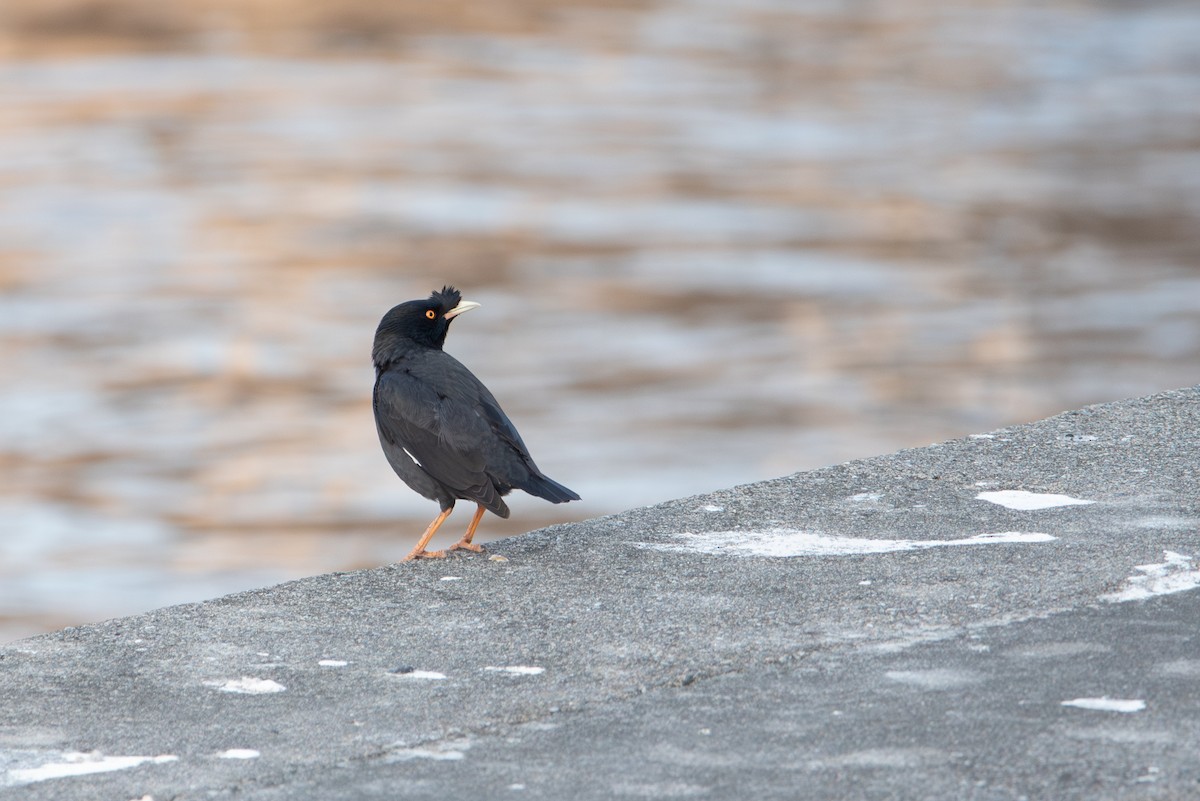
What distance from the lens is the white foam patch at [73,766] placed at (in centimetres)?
358

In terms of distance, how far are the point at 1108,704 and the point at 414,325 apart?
2.63 meters

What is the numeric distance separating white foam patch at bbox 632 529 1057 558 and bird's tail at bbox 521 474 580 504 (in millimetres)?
252

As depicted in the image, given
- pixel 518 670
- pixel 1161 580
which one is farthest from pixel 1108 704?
pixel 518 670

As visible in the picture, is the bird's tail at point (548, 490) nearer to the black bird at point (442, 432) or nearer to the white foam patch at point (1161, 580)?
the black bird at point (442, 432)

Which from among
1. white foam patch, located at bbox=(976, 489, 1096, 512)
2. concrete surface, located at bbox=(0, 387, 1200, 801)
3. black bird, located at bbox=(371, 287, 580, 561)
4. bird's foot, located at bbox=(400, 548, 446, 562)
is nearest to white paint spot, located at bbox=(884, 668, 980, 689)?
concrete surface, located at bbox=(0, 387, 1200, 801)

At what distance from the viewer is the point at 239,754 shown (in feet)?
11.9

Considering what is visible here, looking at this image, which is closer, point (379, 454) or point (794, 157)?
point (379, 454)

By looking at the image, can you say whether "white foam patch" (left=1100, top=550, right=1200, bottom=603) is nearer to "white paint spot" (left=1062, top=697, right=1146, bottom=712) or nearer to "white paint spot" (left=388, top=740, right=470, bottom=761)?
"white paint spot" (left=1062, top=697, right=1146, bottom=712)

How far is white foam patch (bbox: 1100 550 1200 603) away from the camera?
4.27 m

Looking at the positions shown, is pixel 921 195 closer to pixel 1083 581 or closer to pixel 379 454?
pixel 379 454

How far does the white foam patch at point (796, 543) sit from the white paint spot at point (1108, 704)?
1.10 m

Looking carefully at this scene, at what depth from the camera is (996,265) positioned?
1866cm

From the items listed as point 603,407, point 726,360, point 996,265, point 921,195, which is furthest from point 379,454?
point 921,195

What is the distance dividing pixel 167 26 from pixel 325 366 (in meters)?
23.4
